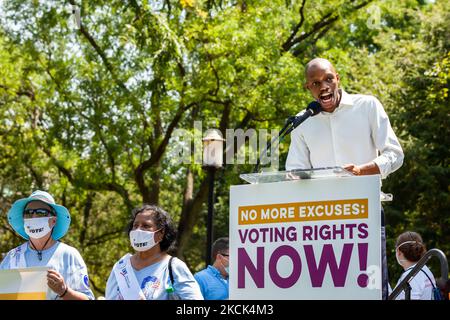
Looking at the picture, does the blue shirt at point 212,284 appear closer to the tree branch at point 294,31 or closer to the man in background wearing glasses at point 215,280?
the man in background wearing glasses at point 215,280

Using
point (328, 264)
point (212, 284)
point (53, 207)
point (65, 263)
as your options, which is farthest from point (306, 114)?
point (212, 284)

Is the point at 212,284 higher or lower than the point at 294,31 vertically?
lower

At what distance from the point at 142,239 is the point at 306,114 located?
4.32 feet

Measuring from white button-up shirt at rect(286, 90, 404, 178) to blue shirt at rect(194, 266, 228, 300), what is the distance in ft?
10.3

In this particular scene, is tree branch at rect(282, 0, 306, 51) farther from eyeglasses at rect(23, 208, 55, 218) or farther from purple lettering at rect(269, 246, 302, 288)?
purple lettering at rect(269, 246, 302, 288)

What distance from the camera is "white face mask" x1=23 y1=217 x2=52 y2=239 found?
581 cm

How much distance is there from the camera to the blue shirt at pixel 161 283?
208 inches

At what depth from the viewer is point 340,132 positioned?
17.3ft

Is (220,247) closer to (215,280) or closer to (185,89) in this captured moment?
(215,280)

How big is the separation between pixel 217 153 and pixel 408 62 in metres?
10.6

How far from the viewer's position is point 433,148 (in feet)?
76.0

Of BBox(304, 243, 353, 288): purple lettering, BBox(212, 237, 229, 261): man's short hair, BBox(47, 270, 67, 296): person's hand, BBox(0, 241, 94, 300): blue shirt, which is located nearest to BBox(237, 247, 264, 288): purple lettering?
BBox(304, 243, 353, 288): purple lettering
